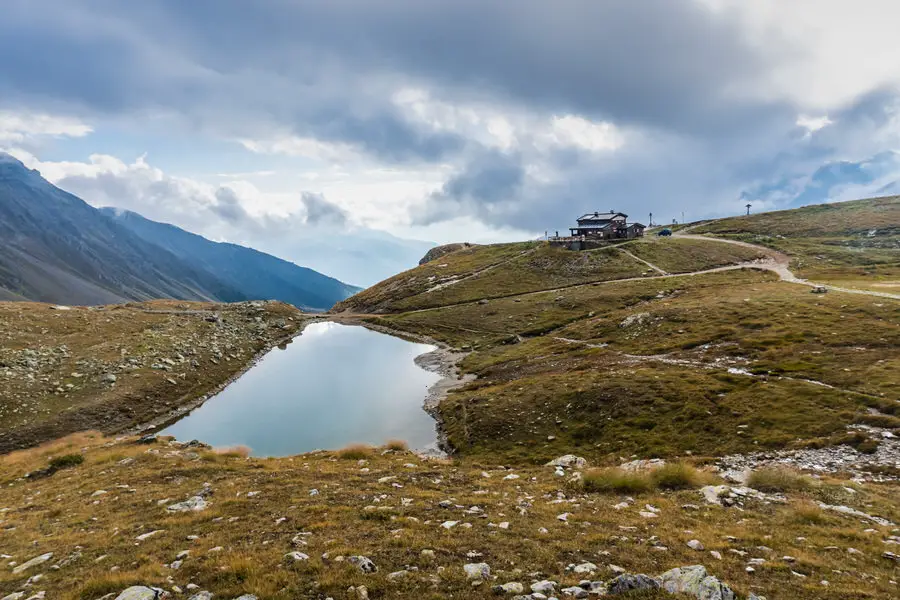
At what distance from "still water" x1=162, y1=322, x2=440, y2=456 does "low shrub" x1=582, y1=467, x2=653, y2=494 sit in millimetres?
23753

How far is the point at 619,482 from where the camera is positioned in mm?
23141

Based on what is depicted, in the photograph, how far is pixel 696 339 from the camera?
58125mm

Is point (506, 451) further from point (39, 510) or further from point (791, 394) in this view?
point (39, 510)

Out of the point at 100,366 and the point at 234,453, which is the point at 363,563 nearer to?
the point at 234,453

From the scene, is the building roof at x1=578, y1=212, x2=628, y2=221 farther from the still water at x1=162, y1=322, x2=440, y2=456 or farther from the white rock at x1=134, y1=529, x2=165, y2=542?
the white rock at x1=134, y1=529, x2=165, y2=542

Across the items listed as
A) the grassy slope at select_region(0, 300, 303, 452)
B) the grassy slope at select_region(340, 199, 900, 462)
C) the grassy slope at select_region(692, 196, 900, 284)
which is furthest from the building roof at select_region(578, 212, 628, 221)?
the grassy slope at select_region(0, 300, 303, 452)

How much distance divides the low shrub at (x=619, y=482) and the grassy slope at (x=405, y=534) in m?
0.97

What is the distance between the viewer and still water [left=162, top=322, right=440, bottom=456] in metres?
49.6

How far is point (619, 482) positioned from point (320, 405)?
49.4 m

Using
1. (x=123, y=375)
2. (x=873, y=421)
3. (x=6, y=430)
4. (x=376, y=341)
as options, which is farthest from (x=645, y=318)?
(x=6, y=430)

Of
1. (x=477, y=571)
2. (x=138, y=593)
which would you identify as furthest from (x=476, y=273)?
(x=138, y=593)

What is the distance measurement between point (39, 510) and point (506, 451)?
3082 cm

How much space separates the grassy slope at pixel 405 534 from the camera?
1236cm

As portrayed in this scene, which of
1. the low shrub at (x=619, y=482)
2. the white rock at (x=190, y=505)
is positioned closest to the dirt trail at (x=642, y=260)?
the low shrub at (x=619, y=482)
